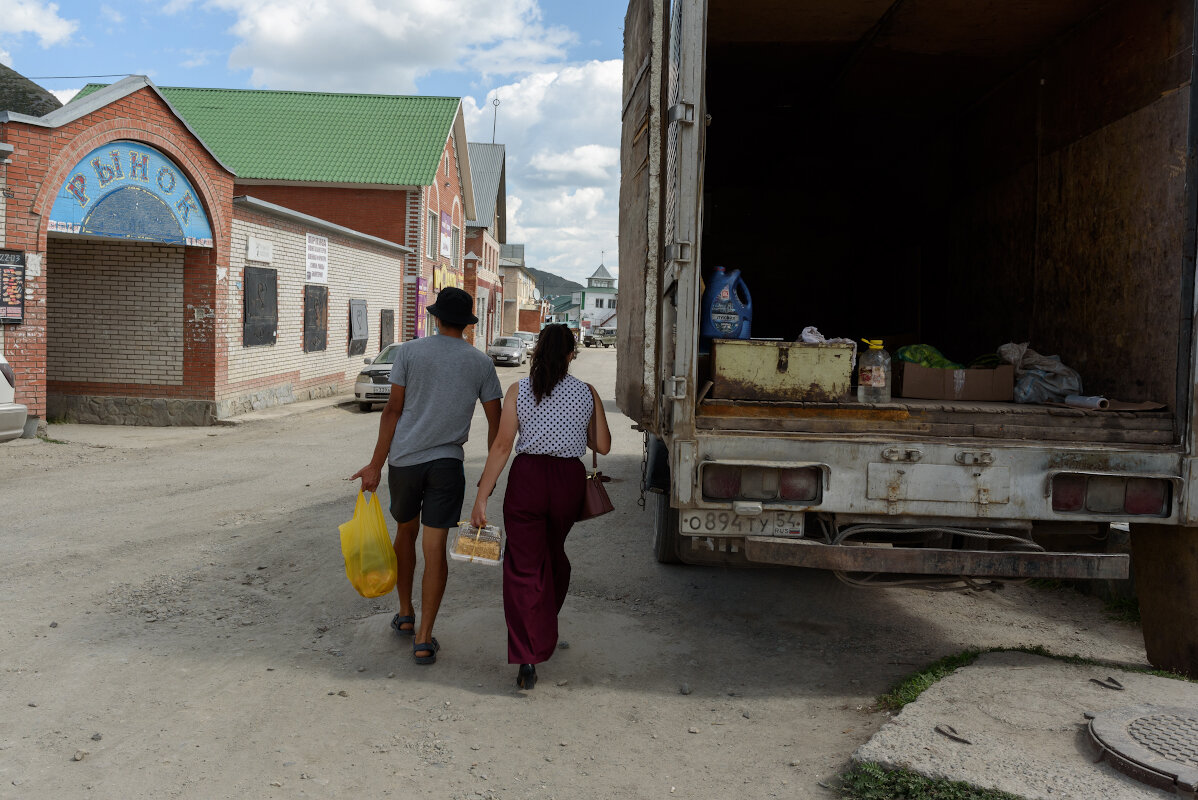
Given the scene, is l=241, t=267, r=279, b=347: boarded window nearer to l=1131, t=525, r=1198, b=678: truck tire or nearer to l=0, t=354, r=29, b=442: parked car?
l=0, t=354, r=29, b=442: parked car

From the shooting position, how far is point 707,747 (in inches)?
147

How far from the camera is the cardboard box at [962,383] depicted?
5285 mm

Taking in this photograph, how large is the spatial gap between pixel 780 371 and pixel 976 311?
10.7 feet

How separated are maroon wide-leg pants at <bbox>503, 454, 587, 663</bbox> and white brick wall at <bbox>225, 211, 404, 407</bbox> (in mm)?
11699

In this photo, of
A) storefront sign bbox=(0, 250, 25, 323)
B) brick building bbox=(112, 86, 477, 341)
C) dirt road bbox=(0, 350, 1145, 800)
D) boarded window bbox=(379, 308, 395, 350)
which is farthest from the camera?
brick building bbox=(112, 86, 477, 341)

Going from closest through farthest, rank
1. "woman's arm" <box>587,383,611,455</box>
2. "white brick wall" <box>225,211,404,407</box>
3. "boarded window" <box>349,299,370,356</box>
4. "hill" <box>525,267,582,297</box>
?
1. "woman's arm" <box>587,383,611,455</box>
2. "white brick wall" <box>225,211,404,407</box>
3. "boarded window" <box>349,299,370,356</box>
4. "hill" <box>525,267,582,297</box>

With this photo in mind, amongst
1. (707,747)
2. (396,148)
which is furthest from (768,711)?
(396,148)

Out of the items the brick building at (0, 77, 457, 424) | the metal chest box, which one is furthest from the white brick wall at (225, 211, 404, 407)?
the metal chest box

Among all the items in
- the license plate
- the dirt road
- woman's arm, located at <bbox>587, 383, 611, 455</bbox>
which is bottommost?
the dirt road

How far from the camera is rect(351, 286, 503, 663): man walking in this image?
4.64m

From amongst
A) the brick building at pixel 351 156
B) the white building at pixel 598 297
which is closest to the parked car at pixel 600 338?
the white building at pixel 598 297

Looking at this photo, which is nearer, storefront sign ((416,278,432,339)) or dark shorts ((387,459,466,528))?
dark shorts ((387,459,466,528))

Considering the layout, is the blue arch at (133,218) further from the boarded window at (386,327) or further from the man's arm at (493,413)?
the boarded window at (386,327)

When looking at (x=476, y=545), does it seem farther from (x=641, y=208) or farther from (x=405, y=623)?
(x=641, y=208)
